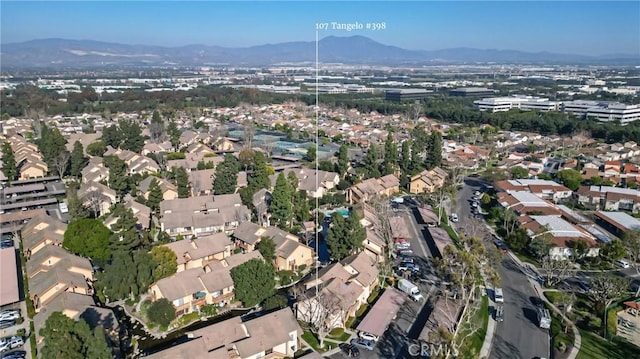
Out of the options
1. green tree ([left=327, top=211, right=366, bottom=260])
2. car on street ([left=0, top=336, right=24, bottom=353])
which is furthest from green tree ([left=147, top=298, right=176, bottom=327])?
green tree ([left=327, top=211, right=366, bottom=260])

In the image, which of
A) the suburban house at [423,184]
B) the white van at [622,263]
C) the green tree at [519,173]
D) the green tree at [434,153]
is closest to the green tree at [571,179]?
the green tree at [519,173]

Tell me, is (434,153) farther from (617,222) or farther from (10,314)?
(10,314)

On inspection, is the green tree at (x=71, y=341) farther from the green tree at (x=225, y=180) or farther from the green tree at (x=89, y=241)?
the green tree at (x=225, y=180)

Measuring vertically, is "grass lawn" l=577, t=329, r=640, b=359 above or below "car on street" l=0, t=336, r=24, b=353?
below

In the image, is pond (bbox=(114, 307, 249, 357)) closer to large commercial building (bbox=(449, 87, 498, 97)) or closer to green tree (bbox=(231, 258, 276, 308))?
green tree (bbox=(231, 258, 276, 308))

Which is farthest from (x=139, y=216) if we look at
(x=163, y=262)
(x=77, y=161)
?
(x=77, y=161)

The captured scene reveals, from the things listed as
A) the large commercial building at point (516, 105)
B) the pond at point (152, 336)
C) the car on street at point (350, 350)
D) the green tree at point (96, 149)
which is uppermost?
the large commercial building at point (516, 105)
